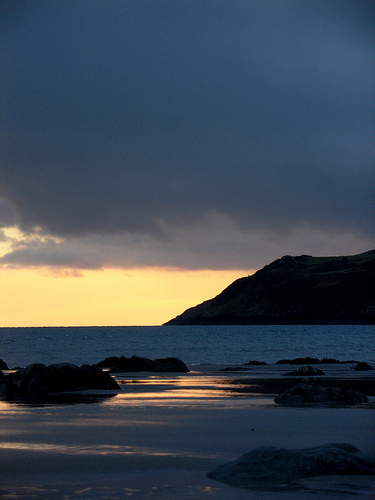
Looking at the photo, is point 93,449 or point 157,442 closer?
point 93,449

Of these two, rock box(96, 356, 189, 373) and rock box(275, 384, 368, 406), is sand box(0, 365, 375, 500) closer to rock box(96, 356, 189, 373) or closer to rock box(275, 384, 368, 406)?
rock box(275, 384, 368, 406)

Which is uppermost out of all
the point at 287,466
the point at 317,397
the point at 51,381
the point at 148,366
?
the point at 148,366

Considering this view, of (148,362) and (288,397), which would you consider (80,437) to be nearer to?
(288,397)

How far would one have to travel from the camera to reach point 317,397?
20.3 meters

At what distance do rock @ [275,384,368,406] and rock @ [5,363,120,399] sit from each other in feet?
27.9

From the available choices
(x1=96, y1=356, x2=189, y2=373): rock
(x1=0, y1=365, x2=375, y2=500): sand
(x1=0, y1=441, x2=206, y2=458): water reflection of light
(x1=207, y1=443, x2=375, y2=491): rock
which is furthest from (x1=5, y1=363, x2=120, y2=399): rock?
(x1=207, y1=443, x2=375, y2=491): rock

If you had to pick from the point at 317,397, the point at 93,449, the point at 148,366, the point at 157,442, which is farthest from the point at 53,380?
the point at 148,366

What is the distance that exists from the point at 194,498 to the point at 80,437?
545 centimetres

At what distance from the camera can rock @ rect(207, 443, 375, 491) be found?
29.8 ft

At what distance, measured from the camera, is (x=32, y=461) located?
34.3ft

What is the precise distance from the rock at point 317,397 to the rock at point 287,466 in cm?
1022

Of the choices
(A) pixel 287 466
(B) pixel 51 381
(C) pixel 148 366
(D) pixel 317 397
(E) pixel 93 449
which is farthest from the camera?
(C) pixel 148 366

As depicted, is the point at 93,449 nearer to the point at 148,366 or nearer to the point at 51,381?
the point at 51,381

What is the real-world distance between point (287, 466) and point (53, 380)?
1797 cm
